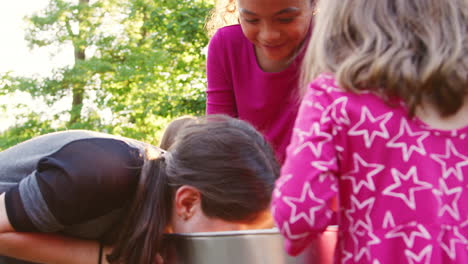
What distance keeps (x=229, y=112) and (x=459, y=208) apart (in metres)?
1.36

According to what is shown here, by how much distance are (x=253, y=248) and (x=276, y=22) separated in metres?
0.93

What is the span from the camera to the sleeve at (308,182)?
1.11 m

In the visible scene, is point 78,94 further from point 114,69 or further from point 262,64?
point 262,64

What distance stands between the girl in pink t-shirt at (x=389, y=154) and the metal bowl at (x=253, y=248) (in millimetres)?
177

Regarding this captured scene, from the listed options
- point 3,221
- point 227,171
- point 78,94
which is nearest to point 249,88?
point 227,171

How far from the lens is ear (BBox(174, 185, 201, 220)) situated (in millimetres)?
1689

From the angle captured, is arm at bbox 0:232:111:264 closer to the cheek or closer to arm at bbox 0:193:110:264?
arm at bbox 0:193:110:264

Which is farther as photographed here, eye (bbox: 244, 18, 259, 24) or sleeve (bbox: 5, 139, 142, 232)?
eye (bbox: 244, 18, 259, 24)

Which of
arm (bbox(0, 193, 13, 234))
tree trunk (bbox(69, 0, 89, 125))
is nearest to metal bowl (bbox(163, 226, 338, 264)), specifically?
arm (bbox(0, 193, 13, 234))

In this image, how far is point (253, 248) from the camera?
1.42 metres

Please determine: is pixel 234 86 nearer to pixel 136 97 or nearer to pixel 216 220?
pixel 216 220

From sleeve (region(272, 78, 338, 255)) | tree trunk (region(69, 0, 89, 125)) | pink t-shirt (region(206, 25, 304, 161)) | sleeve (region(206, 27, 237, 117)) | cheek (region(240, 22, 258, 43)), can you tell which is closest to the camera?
sleeve (region(272, 78, 338, 255))

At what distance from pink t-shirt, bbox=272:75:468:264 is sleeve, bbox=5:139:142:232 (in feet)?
2.11

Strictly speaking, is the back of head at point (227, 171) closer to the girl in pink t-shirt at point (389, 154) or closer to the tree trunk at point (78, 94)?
the girl in pink t-shirt at point (389, 154)
